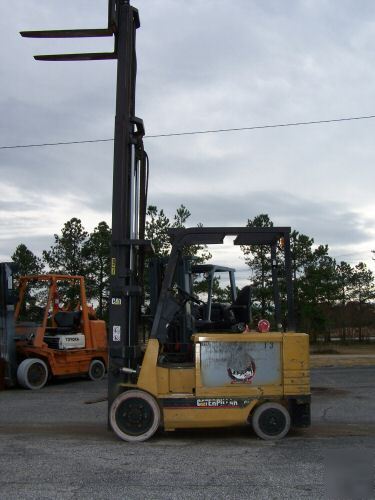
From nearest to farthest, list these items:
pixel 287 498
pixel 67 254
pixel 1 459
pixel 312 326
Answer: pixel 287 498 < pixel 1 459 < pixel 67 254 < pixel 312 326

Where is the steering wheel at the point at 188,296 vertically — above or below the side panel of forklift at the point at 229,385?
above

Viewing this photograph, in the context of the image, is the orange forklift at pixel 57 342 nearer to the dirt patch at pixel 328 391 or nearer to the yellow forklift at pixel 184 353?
the dirt patch at pixel 328 391

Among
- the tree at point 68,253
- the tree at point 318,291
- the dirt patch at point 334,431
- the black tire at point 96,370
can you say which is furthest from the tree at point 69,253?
the dirt patch at point 334,431

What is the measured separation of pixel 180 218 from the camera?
28.7 m

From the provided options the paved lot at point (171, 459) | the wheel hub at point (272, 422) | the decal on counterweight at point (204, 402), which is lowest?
the paved lot at point (171, 459)

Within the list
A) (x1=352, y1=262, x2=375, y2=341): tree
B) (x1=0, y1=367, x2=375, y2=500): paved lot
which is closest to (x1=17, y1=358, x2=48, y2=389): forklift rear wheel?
(x1=0, y1=367, x2=375, y2=500): paved lot

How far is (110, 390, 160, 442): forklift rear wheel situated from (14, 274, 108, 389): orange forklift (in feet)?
23.0

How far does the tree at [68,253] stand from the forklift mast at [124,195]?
30.4 m

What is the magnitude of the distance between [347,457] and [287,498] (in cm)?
164

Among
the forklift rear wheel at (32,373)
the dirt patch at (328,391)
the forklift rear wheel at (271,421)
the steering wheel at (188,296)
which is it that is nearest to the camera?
the forklift rear wheel at (271,421)

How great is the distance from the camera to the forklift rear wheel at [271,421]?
7.48 m

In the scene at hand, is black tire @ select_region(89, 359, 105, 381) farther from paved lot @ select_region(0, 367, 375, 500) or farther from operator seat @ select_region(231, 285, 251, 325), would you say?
operator seat @ select_region(231, 285, 251, 325)

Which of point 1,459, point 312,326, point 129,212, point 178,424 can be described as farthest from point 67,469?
point 312,326

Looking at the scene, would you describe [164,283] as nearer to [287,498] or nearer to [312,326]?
[287,498]
